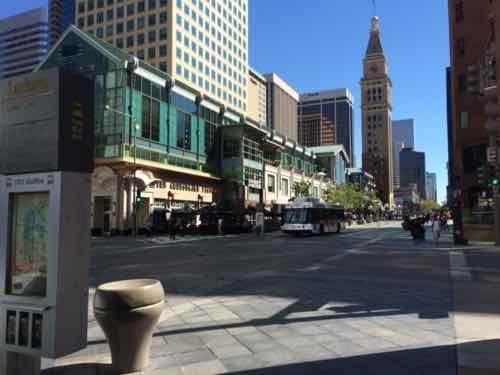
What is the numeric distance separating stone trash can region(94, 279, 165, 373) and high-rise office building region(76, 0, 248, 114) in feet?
191

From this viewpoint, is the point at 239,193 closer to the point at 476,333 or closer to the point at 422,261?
the point at 422,261

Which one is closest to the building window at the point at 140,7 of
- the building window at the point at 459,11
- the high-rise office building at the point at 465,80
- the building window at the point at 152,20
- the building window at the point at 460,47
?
the building window at the point at 152,20

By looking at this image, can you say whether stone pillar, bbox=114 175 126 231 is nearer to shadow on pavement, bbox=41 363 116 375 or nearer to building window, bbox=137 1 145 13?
shadow on pavement, bbox=41 363 116 375

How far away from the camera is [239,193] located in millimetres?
54312

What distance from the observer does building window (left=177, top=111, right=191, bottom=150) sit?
4902cm

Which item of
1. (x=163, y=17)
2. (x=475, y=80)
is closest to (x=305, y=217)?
(x=475, y=80)

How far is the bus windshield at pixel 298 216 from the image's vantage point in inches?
1361

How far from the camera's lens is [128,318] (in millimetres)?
4379

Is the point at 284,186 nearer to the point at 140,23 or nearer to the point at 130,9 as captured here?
the point at 140,23

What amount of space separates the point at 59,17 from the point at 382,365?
16017 centimetres

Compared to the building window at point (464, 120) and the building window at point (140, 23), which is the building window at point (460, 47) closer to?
the building window at point (464, 120)

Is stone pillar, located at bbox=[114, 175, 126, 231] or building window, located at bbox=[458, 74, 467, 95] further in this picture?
stone pillar, located at bbox=[114, 175, 126, 231]

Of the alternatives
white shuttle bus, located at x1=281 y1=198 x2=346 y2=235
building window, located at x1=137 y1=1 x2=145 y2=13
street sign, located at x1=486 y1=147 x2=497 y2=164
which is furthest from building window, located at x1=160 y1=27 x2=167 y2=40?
street sign, located at x1=486 y1=147 x2=497 y2=164

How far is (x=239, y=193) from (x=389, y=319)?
47.7 m
